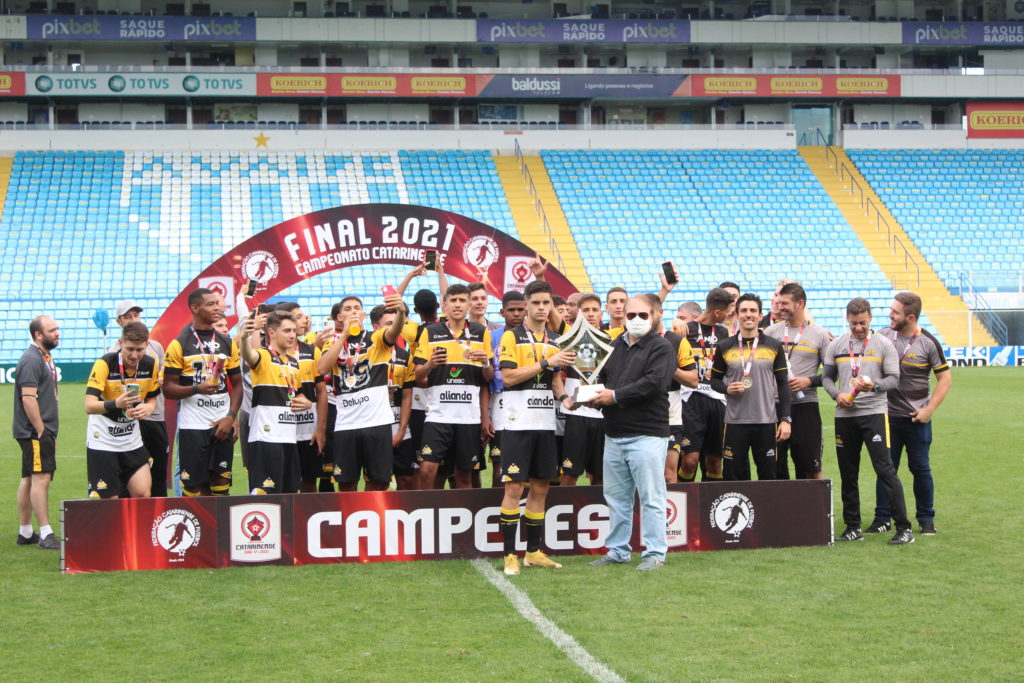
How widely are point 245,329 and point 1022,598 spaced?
18.6 feet

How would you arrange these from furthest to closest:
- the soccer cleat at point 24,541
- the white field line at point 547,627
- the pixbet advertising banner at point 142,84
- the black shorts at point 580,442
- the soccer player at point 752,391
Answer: the pixbet advertising banner at point 142,84 → the soccer cleat at point 24,541 → the soccer player at point 752,391 → the black shorts at point 580,442 → the white field line at point 547,627

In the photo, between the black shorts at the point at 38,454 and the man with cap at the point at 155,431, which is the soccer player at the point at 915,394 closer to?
the man with cap at the point at 155,431

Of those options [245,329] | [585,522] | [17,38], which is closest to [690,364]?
Answer: [585,522]

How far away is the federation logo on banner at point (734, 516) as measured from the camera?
8.88 m

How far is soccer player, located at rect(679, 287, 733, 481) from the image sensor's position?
1017cm

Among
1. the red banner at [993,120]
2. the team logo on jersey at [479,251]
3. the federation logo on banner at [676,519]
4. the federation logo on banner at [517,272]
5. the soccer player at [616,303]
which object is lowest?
the federation logo on banner at [676,519]

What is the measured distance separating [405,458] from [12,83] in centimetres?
3505

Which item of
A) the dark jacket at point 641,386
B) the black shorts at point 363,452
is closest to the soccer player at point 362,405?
the black shorts at point 363,452

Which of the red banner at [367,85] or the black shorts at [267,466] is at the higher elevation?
the red banner at [367,85]

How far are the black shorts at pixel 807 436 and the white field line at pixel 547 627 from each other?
9.88 feet

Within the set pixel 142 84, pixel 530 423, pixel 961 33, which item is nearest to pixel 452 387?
pixel 530 423

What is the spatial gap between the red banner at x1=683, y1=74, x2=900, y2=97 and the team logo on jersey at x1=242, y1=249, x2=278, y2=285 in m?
33.0

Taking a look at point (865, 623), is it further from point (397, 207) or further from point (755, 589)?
point (397, 207)

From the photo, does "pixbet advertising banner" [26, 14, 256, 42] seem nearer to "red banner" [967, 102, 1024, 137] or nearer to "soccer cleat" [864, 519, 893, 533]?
"red banner" [967, 102, 1024, 137]
